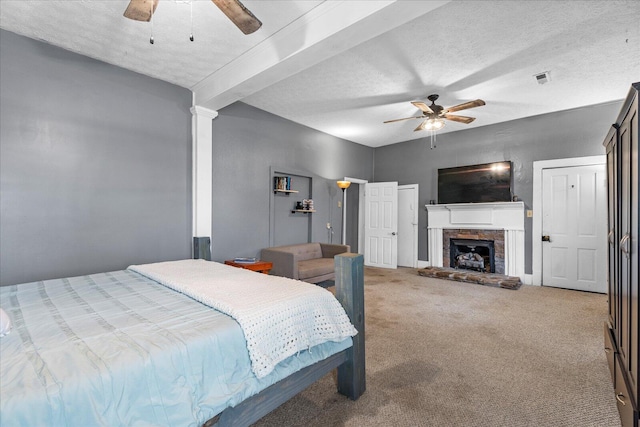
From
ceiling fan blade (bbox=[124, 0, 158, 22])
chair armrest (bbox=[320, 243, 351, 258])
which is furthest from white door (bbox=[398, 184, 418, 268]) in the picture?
ceiling fan blade (bbox=[124, 0, 158, 22])

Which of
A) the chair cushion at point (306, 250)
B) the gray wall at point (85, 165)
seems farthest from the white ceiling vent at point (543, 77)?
the gray wall at point (85, 165)

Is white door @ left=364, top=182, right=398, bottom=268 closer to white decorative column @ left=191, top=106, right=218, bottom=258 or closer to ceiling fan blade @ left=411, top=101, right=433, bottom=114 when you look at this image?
ceiling fan blade @ left=411, top=101, right=433, bottom=114

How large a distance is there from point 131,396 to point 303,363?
2.45 feet

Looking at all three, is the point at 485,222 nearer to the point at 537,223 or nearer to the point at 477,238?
the point at 477,238

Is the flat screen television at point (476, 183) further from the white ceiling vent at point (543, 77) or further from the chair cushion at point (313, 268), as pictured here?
the chair cushion at point (313, 268)

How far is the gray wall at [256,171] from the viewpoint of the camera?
13.6ft

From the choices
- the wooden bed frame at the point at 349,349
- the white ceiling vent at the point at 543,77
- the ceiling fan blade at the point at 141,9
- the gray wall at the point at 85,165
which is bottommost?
the wooden bed frame at the point at 349,349

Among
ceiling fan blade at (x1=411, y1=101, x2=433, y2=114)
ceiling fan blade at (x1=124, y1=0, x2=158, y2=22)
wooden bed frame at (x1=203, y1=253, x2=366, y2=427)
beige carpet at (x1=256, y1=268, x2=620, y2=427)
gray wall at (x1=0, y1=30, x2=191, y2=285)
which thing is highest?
ceiling fan blade at (x1=411, y1=101, x2=433, y2=114)

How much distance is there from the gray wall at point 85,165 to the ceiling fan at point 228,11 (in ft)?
5.62

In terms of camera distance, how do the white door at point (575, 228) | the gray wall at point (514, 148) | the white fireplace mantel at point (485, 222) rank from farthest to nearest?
the white fireplace mantel at point (485, 222) → the gray wall at point (514, 148) → the white door at point (575, 228)

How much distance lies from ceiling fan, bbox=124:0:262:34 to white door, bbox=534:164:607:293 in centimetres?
514

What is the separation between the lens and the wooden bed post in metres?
1.82

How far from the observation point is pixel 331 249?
5.20 metres

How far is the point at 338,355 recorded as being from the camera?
1.80 m
